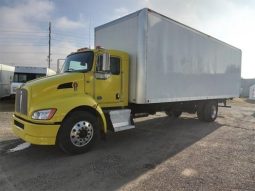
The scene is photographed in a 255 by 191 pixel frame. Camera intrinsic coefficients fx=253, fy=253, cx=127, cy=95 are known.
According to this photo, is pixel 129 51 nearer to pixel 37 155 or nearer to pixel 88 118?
pixel 88 118

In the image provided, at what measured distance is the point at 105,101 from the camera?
23.2ft

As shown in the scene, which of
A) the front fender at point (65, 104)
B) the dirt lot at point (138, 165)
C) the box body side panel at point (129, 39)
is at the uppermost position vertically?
the box body side panel at point (129, 39)

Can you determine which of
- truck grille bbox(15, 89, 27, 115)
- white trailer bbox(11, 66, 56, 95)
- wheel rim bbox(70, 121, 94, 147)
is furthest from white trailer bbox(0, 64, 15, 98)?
wheel rim bbox(70, 121, 94, 147)

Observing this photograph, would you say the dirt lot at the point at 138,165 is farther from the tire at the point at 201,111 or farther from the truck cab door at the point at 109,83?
the tire at the point at 201,111

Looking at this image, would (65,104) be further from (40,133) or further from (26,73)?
(26,73)

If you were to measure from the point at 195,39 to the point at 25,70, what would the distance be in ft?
44.5

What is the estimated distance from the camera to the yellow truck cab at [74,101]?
5.64 meters

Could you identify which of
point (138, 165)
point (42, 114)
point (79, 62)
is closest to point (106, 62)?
point (79, 62)

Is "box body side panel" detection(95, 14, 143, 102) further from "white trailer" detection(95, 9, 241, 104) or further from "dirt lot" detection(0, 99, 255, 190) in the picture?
"dirt lot" detection(0, 99, 255, 190)

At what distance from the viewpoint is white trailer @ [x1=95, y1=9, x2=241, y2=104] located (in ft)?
24.0

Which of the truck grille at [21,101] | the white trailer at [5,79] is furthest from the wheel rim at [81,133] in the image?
the white trailer at [5,79]

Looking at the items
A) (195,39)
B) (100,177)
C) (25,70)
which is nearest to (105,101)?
(100,177)

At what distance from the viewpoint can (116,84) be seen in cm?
725

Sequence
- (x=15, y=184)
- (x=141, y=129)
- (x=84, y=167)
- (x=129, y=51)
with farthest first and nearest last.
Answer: (x=141, y=129)
(x=129, y=51)
(x=84, y=167)
(x=15, y=184)
